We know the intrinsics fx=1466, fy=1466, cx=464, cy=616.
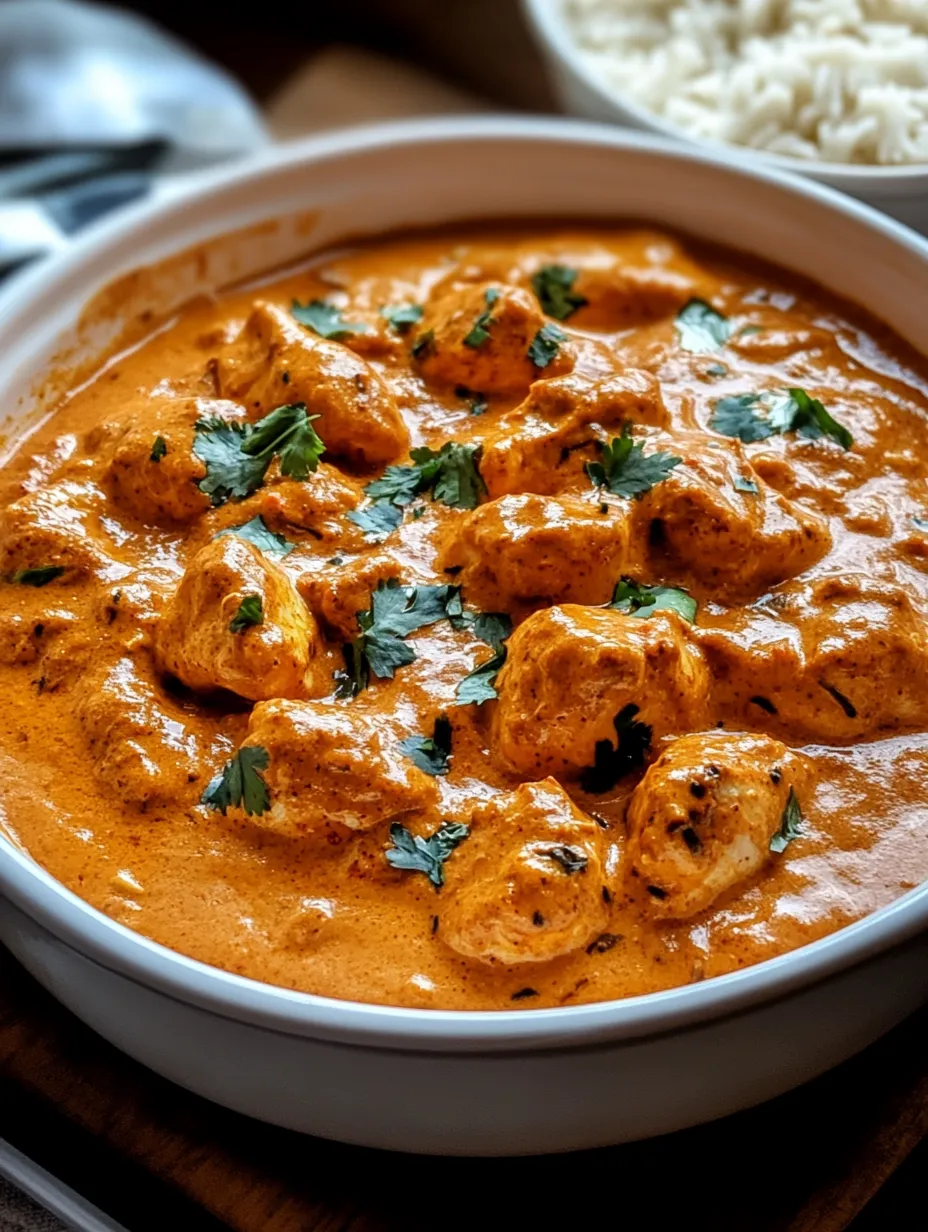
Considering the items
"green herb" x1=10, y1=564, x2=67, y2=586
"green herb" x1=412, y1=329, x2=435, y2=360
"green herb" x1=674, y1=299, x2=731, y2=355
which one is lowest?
"green herb" x1=10, y1=564, x2=67, y2=586

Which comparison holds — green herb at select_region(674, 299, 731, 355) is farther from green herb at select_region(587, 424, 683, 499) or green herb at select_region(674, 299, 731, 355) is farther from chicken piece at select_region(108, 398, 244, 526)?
chicken piece at select_region(108, 398, 244, 526)

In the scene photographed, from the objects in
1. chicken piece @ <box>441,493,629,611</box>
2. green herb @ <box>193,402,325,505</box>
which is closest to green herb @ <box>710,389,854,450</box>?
chicken piece @ <box>441,493,629,611</box>

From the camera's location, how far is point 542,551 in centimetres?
251

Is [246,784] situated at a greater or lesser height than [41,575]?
lesser

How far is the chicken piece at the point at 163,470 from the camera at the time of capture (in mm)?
2789

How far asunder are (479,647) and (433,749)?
23cm

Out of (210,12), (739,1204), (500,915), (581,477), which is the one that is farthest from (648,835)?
(210,12)

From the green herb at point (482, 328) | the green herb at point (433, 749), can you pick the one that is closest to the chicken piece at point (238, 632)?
the green herb at point (433, 749)

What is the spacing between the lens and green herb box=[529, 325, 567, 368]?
3.01 metres

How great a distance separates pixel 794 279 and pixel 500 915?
1980 millimetres

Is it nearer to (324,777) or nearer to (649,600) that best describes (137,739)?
(324,777)

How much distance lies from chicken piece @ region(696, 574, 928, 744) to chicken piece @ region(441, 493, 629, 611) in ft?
0.70

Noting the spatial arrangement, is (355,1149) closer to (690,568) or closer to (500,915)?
(500,915)

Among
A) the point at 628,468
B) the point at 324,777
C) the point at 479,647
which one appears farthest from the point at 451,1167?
the point at 628,468
